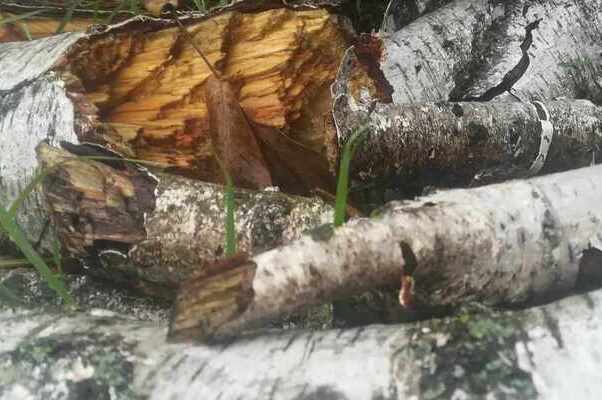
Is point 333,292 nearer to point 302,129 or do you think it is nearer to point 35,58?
point 302,129

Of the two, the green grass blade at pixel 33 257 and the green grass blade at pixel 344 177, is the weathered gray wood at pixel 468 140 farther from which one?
the green grass blade at pixel 33 257

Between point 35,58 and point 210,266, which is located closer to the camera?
point 210,266

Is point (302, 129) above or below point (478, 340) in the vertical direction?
above

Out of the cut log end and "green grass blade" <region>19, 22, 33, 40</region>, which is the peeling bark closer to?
the cut log end

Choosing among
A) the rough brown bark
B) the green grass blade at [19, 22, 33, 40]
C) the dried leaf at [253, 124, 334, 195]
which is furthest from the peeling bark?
the green grass blade at [19, 22, 33, 40]

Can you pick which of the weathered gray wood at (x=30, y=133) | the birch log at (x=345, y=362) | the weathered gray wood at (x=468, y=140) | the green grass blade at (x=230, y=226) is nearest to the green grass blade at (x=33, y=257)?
the weathered gray wood at (x=30, y=133)

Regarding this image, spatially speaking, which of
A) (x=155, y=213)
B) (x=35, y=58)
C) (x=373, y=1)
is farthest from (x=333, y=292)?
(x=373, y=1)
